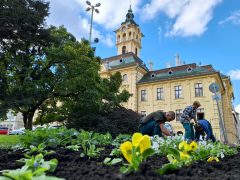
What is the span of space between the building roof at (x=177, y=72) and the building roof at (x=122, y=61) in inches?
98.3

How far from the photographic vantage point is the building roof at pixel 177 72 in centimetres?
3841

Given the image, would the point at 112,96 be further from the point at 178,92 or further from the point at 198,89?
the point at 198,89

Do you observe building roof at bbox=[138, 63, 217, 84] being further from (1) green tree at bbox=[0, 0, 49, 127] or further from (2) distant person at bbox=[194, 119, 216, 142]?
(2) distant person at bbox=[194, 119, 216, 142]

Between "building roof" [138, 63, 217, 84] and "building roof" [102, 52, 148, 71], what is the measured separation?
2497 millimetres

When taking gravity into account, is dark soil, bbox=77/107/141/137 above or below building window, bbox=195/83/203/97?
below

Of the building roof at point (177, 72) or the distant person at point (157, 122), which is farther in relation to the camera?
the building roof at point (177, 72)

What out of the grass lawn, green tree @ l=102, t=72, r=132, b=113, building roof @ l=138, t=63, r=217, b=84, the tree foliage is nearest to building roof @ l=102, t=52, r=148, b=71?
building roof @ l=138, t=63, r=217, b=84

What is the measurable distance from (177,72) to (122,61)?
1036 cm

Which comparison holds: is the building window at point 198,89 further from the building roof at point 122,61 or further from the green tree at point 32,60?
the green tree at point 32,60

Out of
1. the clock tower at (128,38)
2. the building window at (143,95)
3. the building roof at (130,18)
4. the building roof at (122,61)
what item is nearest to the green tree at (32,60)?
the building window at (143,95)

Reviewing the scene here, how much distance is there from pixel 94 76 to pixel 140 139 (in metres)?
18.2

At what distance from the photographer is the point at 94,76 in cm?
1975

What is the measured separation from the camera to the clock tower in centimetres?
5744

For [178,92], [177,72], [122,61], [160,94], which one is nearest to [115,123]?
[178,92]
